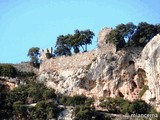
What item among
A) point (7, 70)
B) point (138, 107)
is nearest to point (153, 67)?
point (138, 107)

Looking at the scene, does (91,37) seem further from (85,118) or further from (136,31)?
(85,118)

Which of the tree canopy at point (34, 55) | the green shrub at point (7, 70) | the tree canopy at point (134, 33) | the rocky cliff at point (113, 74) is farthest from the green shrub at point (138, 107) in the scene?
the tree canopy at point (34, 55)

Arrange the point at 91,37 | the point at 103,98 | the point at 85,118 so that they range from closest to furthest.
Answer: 1. the point at 85,118
2. the point at 103,98
3. the point at 91,37

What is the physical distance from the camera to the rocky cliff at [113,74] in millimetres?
70250

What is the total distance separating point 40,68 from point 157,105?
18.9 metres

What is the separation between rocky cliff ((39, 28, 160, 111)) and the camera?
230 feet

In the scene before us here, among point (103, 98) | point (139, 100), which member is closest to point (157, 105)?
point (139, 100)

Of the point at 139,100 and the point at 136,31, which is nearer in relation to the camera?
the point at 139,100

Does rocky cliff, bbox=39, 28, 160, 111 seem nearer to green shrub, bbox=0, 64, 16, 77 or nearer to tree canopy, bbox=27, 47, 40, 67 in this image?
green shrub, bbox=0, 64, 16, 77

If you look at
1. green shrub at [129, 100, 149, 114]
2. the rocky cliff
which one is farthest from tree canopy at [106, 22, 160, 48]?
green shrub at [129, 100, 149, 114]

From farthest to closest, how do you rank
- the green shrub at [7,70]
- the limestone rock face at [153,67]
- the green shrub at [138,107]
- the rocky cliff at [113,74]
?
1. the green shrub at [7,70]
2. the rocky cliff at [113,74]
3. the limestone rock face at [153,67]
4. the green shrub at [138,107]

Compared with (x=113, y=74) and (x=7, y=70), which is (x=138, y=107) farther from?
(x=7, y=70)

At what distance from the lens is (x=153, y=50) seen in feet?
231

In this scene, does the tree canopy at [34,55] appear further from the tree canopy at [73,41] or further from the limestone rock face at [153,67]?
the limestone rock face at [153,67]
